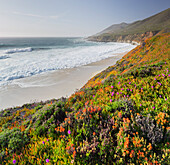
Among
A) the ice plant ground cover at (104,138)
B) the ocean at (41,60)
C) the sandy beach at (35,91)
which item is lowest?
the sandy beach at (35,91)

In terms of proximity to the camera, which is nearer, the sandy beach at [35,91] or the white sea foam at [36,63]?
the sandy beach at [35,91]

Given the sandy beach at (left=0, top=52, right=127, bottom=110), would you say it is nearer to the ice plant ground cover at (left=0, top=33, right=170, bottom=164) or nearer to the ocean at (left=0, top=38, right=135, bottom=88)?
the ocean at (left=0, top=38, right=135, bottom=88)

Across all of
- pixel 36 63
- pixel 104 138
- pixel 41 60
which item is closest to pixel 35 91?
pixel 104 138

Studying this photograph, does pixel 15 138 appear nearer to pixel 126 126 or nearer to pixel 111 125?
pixel 111 125

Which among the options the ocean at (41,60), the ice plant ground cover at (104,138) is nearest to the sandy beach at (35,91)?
the ocean at (41,60)

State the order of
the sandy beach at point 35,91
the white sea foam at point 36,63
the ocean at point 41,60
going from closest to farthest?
the sandy beach at point 35,91 < the white sea foam at point 36,63 < the ocean at point 41,60

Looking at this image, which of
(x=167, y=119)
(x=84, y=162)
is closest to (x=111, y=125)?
(x=84, y=162)

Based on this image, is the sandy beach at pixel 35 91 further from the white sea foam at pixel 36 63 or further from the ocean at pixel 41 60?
the white sea foam at pixel 36 63

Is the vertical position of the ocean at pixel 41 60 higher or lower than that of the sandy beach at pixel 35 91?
higher

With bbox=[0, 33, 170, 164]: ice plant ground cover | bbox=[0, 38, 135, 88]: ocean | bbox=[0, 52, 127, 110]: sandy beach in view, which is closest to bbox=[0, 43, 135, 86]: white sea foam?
bbox=[0, 38, 135, 88]: ocean

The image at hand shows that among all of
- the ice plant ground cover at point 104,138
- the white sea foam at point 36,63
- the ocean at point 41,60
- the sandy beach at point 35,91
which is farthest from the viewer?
the ocean at point 41,60

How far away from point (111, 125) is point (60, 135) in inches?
52.6

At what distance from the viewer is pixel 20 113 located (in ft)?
21.3

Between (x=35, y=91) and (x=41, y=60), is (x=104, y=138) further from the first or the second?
(x=41, y=60)
